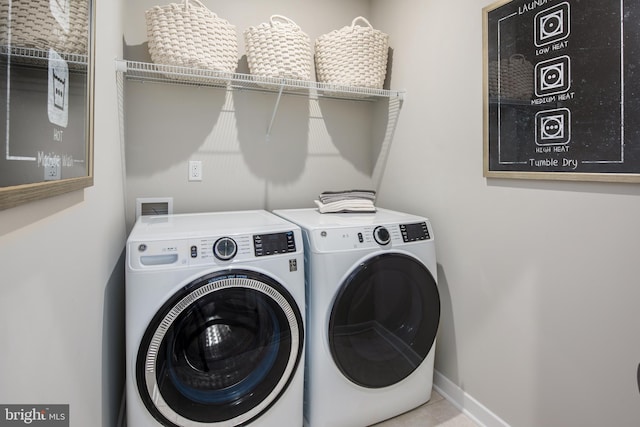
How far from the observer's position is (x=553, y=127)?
4.37 feet

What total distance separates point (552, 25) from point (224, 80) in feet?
4.88

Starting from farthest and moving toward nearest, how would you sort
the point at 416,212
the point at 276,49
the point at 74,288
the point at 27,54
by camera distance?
the point at 416,212, the point at 276,49, the point at 74,288, the point at 27,54

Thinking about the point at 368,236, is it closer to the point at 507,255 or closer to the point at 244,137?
the point at 507,255

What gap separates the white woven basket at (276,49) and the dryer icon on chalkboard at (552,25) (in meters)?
1.07

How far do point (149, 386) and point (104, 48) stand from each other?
123 centimetres

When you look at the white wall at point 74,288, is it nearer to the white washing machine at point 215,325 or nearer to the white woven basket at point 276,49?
the white washing machine at point 215,325

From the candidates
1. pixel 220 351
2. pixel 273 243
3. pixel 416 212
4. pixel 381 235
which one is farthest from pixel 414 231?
pixel 220 351

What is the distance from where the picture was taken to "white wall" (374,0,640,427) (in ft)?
3.87

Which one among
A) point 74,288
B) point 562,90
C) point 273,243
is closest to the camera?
point 74,288

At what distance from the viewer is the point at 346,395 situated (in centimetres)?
158

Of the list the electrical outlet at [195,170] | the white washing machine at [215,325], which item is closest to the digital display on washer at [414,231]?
the white washing machine at [215,325]

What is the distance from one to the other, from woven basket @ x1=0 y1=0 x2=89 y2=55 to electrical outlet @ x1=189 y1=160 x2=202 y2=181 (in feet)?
3.57

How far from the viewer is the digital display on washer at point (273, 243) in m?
1.40

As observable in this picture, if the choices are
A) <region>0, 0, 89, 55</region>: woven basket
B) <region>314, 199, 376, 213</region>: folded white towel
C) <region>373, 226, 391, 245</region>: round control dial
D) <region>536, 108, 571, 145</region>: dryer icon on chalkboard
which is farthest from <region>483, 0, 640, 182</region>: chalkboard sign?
<region>0, 0, 89, 55</region>: woven basket
